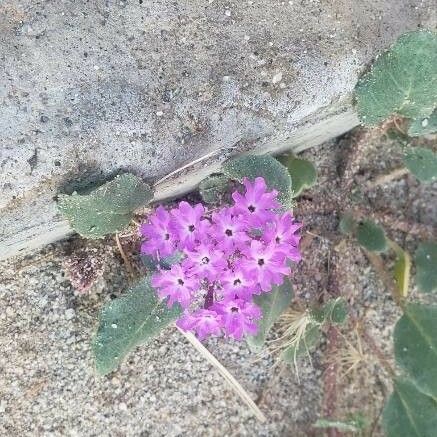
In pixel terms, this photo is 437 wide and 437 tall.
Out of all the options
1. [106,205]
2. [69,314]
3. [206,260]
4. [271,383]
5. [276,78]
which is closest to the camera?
[206,260]

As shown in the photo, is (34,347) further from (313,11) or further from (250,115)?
(313,11)

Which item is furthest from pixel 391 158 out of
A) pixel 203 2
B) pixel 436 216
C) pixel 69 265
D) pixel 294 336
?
pixel 69 265

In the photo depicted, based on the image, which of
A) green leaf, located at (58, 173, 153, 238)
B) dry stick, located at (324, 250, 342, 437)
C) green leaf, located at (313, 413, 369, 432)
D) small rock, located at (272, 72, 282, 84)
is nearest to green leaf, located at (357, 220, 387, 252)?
dry stick, located at (324, 250, 342, 437)

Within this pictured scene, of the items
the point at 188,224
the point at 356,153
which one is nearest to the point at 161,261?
the point at 188,224

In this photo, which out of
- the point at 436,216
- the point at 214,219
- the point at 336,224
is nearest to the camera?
the point at 214,219

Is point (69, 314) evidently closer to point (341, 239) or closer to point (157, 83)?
point (157, 83)

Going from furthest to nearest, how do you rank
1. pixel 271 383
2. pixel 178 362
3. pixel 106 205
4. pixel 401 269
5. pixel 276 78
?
1. pixel 401 269
2. pixel 271 383
3. pixel 178 362
4. pixel 276 78
5. pixel 106 205
